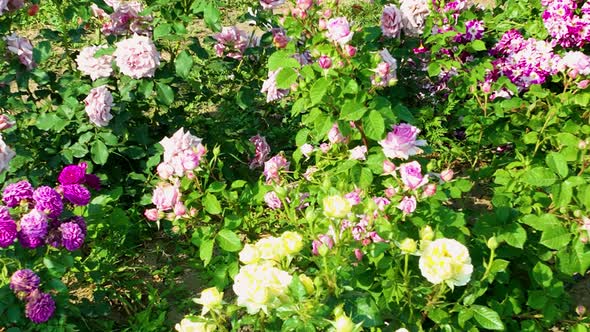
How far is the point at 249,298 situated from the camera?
138 centimetres

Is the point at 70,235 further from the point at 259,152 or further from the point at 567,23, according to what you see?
the point at 567,23

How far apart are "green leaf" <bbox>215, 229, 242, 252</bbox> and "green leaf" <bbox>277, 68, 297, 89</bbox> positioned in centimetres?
56

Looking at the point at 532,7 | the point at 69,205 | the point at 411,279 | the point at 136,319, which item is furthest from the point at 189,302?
the point at 532,7

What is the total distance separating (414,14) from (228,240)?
1.40 meters

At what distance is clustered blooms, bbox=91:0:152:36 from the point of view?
2.71 m

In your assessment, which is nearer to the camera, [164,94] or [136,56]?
[136,56]

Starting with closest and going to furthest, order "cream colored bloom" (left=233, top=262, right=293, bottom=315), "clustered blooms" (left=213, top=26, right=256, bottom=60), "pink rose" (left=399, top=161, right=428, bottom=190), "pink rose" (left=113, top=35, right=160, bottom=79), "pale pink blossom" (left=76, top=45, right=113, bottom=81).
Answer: "cream colored bloom" (left=233, top=262, right=293, bottom=315) → "pink rose" (left=399, top=161, right=428, bottom=190) → "pink rose" (left=113, top=35, right=160, bottom=79) → "pale pink blossom" (left=76, top=45, right=113, bottom=81) → "clustered blooms" (left=213, top=26, right=256, bottom=60)

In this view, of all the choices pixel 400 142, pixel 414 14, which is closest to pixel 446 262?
pixel 400 142

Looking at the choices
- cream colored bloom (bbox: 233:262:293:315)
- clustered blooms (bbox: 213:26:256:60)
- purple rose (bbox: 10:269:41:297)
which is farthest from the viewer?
clustered blooms (bbox: 213:26:256:60)

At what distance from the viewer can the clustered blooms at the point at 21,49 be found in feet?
8.63

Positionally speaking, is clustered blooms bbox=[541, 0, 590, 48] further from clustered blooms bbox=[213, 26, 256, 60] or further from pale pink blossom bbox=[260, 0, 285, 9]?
clustered blooms bbox=[213, 26, 256, 60]

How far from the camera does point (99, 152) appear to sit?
2.70 metres

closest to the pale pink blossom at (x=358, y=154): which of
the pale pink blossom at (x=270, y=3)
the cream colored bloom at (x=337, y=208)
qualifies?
the cream colored bloom at (x=337, y=208)

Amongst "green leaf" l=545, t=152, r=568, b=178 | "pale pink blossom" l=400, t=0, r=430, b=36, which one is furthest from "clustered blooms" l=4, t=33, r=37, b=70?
"green leaf" l=545, t=152, r=568, b=178
